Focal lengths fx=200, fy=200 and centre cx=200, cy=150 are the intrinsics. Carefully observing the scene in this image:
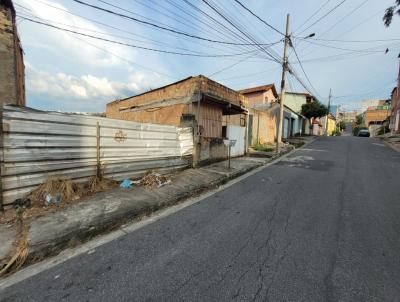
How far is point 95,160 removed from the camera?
5301mm

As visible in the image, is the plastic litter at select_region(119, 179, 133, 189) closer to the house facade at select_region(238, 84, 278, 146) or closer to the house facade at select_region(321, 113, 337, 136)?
the house facade at select_region(238, 84, 278, 146)

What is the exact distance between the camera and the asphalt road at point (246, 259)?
219 cm

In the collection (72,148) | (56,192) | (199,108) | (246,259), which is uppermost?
(199,108)

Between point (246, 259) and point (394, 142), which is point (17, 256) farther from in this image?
point (394, 142)

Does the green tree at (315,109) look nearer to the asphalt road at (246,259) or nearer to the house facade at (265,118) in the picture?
the house facade at (265,118)

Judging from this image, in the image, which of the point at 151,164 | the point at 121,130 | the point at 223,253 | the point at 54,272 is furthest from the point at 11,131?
the point at 223,253

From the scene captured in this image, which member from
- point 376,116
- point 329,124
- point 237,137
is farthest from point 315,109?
point 376,116

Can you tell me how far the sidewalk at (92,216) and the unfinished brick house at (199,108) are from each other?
2.83 meters

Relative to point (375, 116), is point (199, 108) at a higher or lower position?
lower

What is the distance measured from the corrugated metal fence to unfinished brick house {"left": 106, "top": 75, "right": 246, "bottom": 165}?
166cm

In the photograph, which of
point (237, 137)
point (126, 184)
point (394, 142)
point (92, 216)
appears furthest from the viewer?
point (394, 142)

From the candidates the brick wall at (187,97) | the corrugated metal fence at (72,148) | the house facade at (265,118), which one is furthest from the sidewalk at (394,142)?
the corrugated metal fence at (72,148)

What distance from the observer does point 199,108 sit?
28.0ft

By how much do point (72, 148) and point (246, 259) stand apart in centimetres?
451
